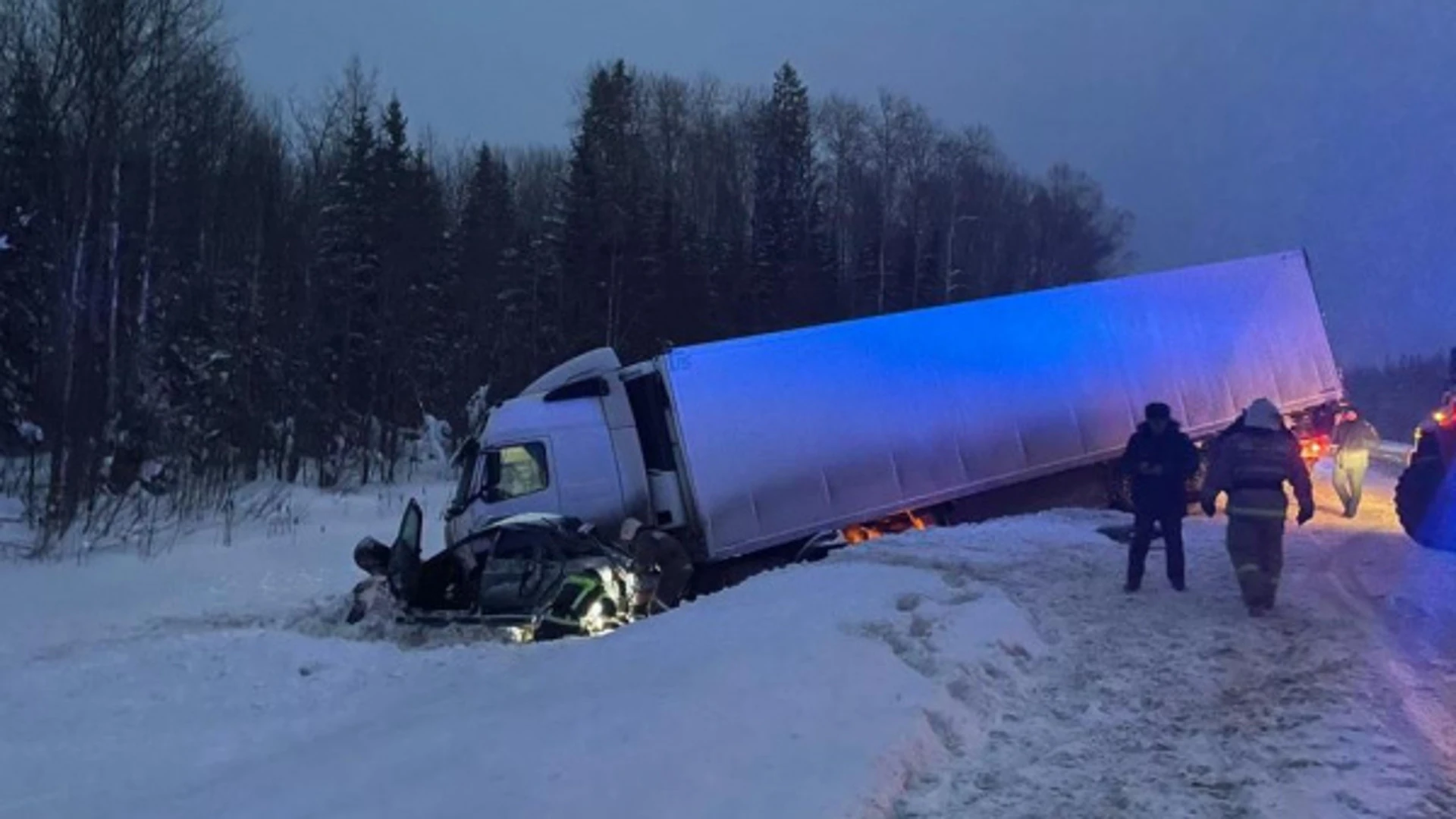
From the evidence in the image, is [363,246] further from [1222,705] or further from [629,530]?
[1222,705]

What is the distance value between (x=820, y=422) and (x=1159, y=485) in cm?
567

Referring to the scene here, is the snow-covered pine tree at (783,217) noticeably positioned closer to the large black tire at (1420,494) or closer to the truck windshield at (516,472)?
the truck windshield at (516,472)

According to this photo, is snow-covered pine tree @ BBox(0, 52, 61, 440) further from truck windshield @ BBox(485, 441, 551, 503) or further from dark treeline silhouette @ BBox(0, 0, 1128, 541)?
truck windshield @ BBox(485, 441, 551, 503)

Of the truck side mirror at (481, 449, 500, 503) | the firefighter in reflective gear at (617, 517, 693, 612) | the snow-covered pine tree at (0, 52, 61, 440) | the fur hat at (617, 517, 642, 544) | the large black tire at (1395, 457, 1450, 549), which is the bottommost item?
the large black tire at (1395, 457, 1450, 549)

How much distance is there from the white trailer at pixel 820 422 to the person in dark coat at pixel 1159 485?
5.13m

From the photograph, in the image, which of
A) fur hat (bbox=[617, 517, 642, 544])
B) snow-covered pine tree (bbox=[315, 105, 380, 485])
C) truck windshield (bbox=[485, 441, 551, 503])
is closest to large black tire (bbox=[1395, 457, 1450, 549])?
fur hat (bbox=[617, 517, 642, 544])

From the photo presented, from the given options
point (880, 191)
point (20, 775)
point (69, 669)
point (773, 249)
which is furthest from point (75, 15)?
point (880, 191)

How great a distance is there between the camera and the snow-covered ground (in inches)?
218

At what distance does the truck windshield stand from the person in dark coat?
7.51 metres

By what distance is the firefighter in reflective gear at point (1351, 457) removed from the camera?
18097 millimetres

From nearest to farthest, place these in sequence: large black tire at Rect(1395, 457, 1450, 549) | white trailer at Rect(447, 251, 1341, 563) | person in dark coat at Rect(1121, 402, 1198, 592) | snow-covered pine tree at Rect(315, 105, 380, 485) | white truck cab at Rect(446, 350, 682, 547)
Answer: person in dark coat at Rect(1121, 402, 1198, 592), large black tire at Rect(1395, 457, 1450, 549), white trailer at Rect(447, 251, 1341, 563), white truck cab at Rect(446, 350, 682, 547), snow-covered pine tree at Rect(315, 105, 380, 485)

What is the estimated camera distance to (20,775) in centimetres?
786

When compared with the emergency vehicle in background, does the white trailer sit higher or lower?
higher

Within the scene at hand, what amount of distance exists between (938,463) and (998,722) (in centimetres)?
983
